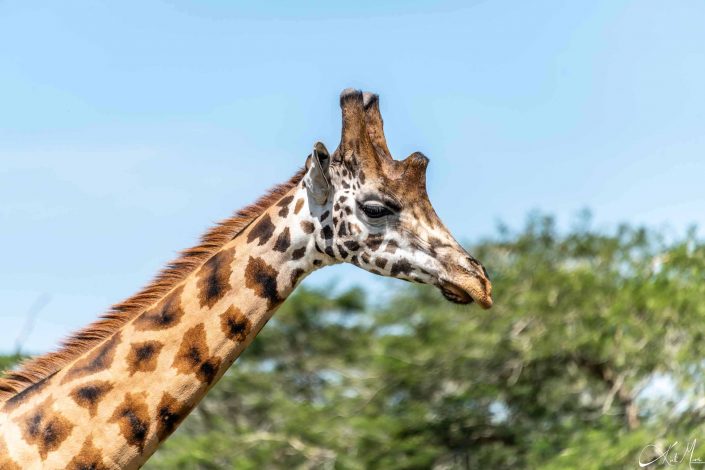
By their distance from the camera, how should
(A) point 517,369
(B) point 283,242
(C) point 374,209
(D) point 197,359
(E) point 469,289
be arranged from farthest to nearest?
(A) point 517,369 < (B) point 283,242 < (C) point 374,209 < (D) point 197,359 < (E) point 469,289

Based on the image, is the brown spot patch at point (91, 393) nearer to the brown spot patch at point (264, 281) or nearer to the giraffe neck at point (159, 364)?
the giraffe neck at point (159, 364)

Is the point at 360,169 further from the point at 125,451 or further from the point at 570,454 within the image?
the point at 570,454

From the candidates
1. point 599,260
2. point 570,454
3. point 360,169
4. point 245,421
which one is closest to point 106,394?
point 360,169

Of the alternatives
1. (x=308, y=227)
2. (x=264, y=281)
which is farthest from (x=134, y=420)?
(x=308, y=227)

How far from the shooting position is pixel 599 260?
24.2 metres

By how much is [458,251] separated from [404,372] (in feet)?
59.6

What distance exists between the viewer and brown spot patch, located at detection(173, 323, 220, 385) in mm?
5418

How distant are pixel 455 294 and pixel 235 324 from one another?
1067mm

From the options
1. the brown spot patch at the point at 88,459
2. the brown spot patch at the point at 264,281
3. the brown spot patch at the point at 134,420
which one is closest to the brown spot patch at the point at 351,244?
the brown spot patch at the point at 264,281

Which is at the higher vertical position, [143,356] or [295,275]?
[295,275]

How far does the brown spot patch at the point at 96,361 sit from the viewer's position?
553 cm

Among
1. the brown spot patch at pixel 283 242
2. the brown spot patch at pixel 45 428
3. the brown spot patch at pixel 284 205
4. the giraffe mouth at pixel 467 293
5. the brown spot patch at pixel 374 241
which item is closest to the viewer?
the giraffe mouth at pixel 467 293

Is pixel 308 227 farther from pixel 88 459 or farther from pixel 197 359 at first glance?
pixel 88 459

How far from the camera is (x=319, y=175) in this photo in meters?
5.65
